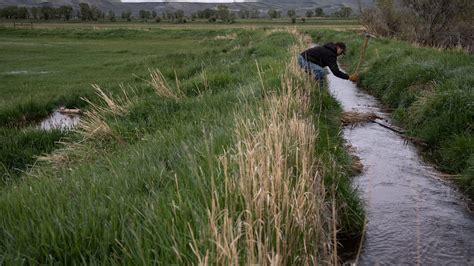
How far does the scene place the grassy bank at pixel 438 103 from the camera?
738 cm

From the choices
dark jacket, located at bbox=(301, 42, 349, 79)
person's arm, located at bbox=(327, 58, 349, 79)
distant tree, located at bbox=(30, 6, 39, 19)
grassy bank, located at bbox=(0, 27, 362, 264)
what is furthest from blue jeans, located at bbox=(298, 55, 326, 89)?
distant tree, located at bbox=(30, 6, 39, 19)

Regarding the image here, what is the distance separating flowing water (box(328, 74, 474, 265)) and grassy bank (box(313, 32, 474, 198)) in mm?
392

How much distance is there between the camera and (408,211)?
5.81 m

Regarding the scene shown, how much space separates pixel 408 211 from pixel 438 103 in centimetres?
412

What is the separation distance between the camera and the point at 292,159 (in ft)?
16.1

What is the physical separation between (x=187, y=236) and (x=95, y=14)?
504ft

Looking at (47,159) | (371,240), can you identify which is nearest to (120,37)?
(47,159)

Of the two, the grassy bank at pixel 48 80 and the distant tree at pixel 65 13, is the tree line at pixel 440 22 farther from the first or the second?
the distant tree at pixel 65 13

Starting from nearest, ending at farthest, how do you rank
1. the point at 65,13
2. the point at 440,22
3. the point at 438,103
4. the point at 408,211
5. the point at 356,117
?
the point at 408,211, the point at 438,103, the point at 356,117, the point at 440,22, the point at 65,13

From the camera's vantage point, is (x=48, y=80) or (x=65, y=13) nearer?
(x=48, y=80)

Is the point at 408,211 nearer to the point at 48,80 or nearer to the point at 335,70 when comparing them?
the point at 335,70

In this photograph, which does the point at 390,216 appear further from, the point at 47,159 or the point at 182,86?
the point at 182,86

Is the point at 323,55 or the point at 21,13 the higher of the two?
the point at 21,13

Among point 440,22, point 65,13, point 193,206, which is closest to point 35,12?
point 65,13
